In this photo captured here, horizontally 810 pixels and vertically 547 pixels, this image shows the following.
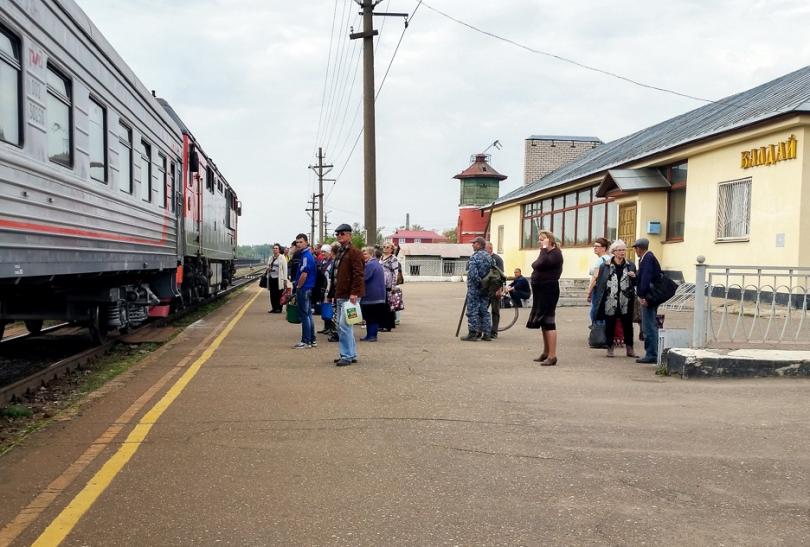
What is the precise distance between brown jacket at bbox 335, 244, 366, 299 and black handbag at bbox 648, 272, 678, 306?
3666 mm

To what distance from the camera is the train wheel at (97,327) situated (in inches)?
412

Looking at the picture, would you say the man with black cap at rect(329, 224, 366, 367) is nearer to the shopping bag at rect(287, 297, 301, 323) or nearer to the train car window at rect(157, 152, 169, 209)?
the shopping bag at rect(287, 297, 301, 323)

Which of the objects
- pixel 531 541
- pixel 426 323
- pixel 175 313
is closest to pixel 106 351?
pixel 175 313

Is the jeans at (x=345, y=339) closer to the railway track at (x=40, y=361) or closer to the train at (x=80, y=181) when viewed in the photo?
the train at (x=80, y=181)

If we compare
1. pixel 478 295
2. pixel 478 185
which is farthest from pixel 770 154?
pixel 478 185

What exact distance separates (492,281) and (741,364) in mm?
4289

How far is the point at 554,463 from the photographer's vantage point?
5.14 meters

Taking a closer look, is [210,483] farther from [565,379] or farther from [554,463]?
[565,379]

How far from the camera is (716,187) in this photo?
683 inches

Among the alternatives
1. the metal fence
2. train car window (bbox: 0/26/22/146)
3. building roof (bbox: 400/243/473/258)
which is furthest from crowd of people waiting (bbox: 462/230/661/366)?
building roof (bbox: 400/243/473/258)

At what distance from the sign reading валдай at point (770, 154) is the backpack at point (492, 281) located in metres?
7.08

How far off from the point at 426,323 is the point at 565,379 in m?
7.39

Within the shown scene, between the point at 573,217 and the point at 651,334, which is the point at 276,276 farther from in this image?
the point at 573,217

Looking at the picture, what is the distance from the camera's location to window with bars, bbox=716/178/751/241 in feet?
53.7
